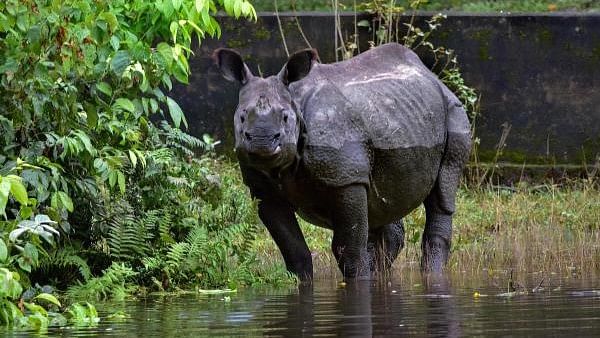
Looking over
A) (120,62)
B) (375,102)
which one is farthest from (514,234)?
(120,62)

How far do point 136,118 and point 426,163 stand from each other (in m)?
2.51

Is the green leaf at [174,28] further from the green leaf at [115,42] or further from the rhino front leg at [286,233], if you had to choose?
the rhino front leg at [286,233]

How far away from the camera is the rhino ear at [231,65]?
35.8 feet

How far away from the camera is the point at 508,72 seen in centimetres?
1716

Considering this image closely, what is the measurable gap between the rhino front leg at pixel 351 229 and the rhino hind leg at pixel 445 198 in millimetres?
1099

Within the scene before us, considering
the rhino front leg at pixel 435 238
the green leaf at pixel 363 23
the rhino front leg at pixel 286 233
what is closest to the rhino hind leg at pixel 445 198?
the rhino front leg at pixel 435 238

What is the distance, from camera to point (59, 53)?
9234 millimetres

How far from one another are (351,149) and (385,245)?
183 centimetres

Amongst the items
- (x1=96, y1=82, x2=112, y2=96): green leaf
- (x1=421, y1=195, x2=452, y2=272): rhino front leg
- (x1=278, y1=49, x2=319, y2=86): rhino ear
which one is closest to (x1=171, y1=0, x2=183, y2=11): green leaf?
(x1=96, y1=82, x2=112, y2=96): green leaf

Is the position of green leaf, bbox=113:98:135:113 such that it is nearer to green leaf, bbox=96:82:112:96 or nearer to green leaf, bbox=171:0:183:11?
green leaf, bbox=96:82:112:96

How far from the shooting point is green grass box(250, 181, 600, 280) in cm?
1211

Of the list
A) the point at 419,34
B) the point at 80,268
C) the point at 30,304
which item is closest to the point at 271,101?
the point at 80,268

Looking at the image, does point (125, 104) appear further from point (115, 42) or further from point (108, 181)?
point (108, 181)

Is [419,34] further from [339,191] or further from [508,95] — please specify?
[339,191]
